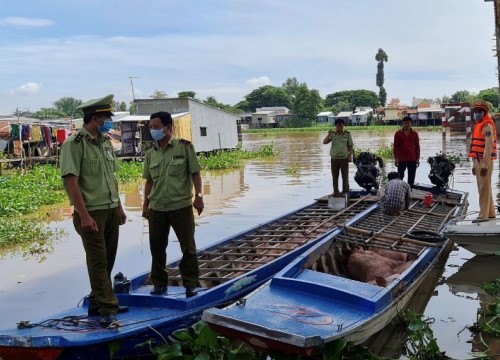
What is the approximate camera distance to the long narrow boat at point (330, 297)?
155 inches

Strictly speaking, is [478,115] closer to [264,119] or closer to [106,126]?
[106,126]

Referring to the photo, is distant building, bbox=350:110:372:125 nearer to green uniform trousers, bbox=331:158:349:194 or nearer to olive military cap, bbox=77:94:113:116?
green uniform trousers, bbox=331:158:349:194

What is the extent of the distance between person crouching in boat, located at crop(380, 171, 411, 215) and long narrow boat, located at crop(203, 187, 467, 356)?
2.50 feet

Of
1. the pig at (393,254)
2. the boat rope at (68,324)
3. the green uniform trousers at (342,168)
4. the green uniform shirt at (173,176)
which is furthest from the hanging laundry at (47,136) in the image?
the boat rope at (68,324)

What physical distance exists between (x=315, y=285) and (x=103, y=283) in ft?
5.90

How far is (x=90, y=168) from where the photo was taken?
450 centimetres

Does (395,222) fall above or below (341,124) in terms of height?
below

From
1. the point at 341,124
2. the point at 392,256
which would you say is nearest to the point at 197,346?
the point at 392,256

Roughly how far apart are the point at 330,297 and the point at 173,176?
1.79 m

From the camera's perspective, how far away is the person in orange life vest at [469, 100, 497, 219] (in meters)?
8.47

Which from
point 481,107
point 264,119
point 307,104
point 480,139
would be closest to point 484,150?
point 480,139

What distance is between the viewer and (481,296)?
6.55m

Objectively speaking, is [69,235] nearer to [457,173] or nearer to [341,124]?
[341,124]

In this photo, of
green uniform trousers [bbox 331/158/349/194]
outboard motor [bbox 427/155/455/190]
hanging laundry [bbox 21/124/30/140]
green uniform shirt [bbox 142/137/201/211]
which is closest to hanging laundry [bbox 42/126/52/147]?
hanging laundry [bbox 21/124/30/140]
